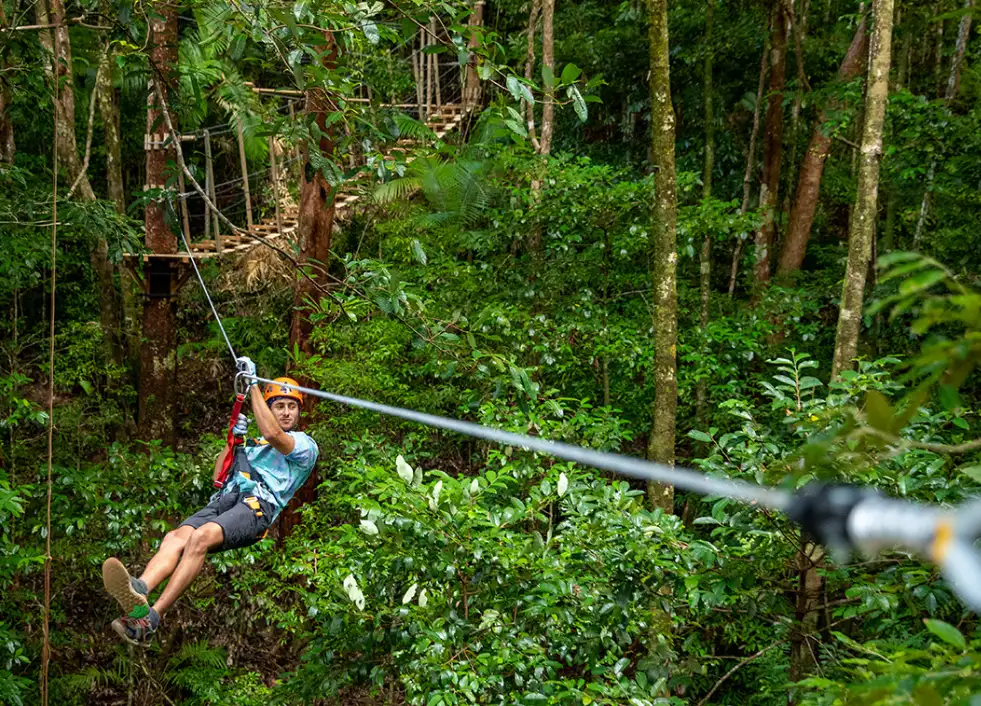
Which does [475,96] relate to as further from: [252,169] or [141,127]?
[141,127]

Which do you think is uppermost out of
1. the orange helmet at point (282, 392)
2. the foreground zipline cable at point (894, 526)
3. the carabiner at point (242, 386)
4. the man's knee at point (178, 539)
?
the foreground zipline cable at point (894, 526)

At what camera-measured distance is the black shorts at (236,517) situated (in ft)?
12.1

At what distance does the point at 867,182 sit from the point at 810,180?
11.6 feet

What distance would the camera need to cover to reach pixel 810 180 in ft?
26.0

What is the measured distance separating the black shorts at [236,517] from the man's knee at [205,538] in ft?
0.07

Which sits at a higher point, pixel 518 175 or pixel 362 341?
pixel 518 175

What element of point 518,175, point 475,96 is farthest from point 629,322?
point 475,96

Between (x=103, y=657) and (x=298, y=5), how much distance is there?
5904mm

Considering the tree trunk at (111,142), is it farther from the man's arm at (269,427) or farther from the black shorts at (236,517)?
the man's arm at (269,427)

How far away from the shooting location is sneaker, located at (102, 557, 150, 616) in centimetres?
312

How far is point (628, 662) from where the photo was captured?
357 centimetres

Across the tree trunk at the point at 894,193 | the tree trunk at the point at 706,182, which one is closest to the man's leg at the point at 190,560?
the tree trunk at the point at 706,182

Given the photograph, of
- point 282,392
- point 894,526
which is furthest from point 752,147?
point 894,526

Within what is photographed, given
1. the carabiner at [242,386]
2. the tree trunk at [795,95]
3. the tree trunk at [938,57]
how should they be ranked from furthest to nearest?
the tree trunk at [938,57]
the tree trunk at [795,95]
the carabiner at [242,386]
